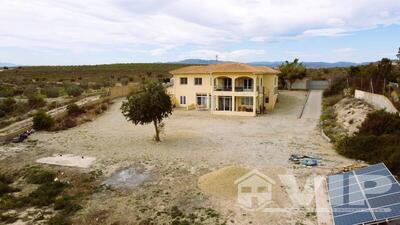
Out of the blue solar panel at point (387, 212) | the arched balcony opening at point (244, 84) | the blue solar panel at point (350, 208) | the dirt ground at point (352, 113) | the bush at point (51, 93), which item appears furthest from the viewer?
the bush at point (51, 93)

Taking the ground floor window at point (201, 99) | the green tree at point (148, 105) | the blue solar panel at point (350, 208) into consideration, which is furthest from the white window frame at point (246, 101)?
the blue solar panel at point (350, 208)

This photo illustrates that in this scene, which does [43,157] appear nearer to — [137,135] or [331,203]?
[137,135]

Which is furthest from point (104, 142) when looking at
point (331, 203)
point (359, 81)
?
point (359, 81)

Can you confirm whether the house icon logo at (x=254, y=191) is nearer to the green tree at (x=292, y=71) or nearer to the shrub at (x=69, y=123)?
the shrub at (x=69, y=123)

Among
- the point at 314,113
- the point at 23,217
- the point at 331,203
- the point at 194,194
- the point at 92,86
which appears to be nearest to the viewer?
the point at 331,203

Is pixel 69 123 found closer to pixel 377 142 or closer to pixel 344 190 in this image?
pixel 377 142

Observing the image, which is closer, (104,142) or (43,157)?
(43,157)

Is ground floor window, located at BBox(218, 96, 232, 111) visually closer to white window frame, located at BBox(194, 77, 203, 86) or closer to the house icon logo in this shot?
white window frame, located at BBox(194, 77, 203, 86)

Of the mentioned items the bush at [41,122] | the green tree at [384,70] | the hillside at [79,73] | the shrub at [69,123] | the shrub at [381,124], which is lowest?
the shrub at [69,123]
